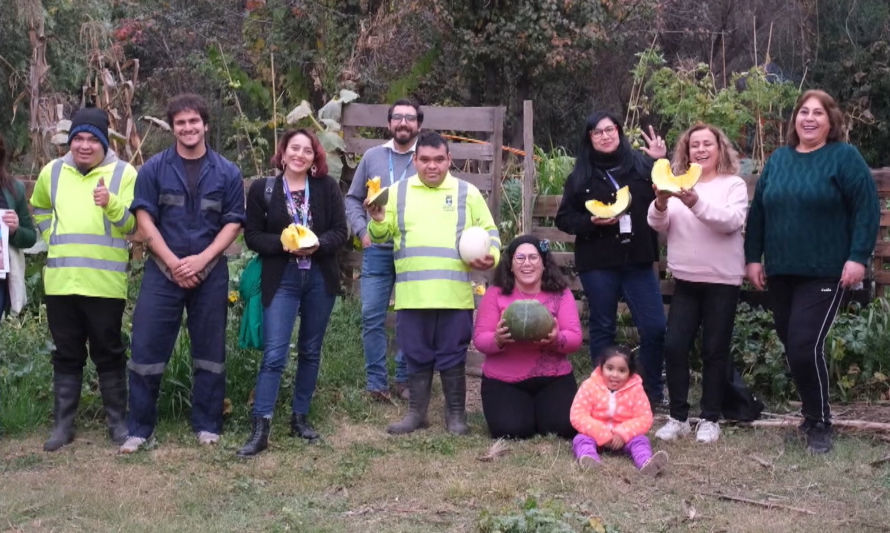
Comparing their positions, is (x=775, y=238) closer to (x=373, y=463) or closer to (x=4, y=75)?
(x=373, y=463)

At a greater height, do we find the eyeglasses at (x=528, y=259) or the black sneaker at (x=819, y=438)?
the eyeglasses at (x=528, y=259)

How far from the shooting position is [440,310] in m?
6.60

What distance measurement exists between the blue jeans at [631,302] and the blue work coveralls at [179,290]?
7.72 feet

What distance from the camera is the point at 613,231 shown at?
6.71 metres

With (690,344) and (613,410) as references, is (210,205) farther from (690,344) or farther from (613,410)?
(690,344)

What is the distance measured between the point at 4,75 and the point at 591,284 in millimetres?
8713

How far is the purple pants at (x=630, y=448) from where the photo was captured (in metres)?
5.80

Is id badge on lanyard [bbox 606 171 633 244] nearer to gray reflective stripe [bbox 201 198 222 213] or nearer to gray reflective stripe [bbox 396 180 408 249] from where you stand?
gray reflective stripe [bbox 396 180 408 249]

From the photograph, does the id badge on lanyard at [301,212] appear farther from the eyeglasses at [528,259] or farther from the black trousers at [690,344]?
the black trousers at [690,344]

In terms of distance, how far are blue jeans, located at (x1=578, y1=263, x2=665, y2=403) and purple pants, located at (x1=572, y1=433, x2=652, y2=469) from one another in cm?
81

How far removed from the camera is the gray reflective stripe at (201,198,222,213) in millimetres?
6090

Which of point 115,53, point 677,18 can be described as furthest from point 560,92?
point 115,53

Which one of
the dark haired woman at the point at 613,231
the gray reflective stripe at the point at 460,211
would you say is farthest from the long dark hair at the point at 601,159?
the gray reflective stripe at the point at 460,211

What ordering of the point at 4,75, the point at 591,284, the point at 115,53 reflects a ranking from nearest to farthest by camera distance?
the point at 591,284 → the point at 115,53 → the point at 4,75
